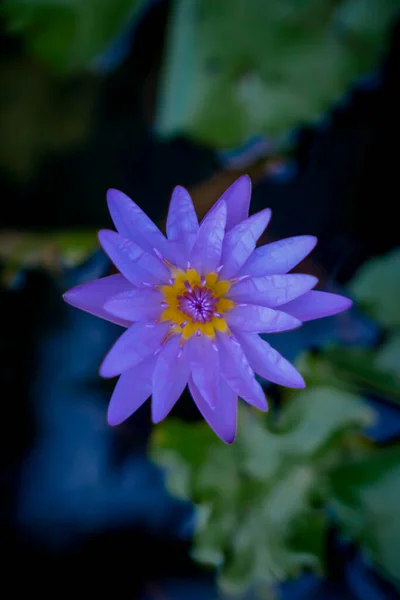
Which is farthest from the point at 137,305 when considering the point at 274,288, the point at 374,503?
the point at 374,503

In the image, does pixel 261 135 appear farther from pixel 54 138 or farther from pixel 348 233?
pixel 54 138

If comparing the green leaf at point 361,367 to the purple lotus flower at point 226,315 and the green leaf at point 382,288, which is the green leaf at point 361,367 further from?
the purple lotus flower at point 226,315

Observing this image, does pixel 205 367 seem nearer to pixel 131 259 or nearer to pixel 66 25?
pixel 131 259

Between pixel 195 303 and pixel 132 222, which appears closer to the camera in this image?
pixel 132 222

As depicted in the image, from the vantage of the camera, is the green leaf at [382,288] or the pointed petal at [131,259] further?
the green leaf at [382,288]

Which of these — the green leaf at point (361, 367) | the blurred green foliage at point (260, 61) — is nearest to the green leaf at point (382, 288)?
the green leaf at point (361, 367)

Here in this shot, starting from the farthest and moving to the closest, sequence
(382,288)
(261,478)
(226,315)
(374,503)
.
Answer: (382,288) < (374,503) < (261,478) < (226,315)
